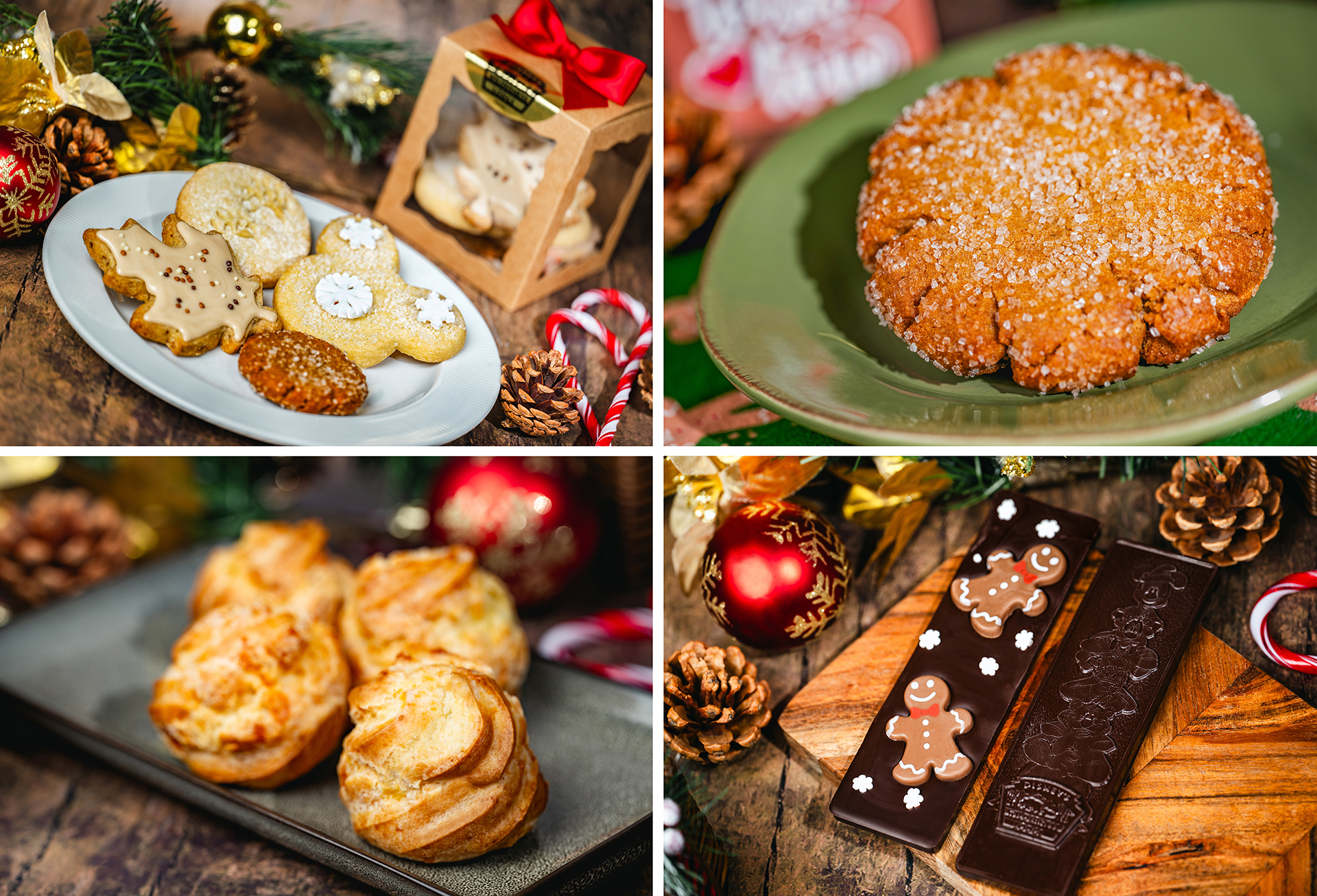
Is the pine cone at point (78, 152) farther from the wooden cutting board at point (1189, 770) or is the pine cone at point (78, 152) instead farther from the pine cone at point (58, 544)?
the wooden cutting board at point (1189, 770)

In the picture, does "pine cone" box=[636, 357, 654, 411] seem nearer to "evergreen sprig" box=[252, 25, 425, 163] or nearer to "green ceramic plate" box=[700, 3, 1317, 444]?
"green ceramic plate" box=[700, 3, 1317, 444]

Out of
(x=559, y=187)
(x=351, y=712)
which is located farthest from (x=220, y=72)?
(x=351, y=712)

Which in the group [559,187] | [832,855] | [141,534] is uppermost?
[559,187]

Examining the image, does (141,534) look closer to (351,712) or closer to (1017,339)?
(351,712)

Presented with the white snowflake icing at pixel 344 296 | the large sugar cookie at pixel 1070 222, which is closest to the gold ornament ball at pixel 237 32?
the white snowflake icing at pixel 344 296

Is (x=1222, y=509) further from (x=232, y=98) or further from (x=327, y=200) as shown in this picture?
(x=232, y=98)

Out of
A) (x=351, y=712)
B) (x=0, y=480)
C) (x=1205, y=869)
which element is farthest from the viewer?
(x=0, y=480)
